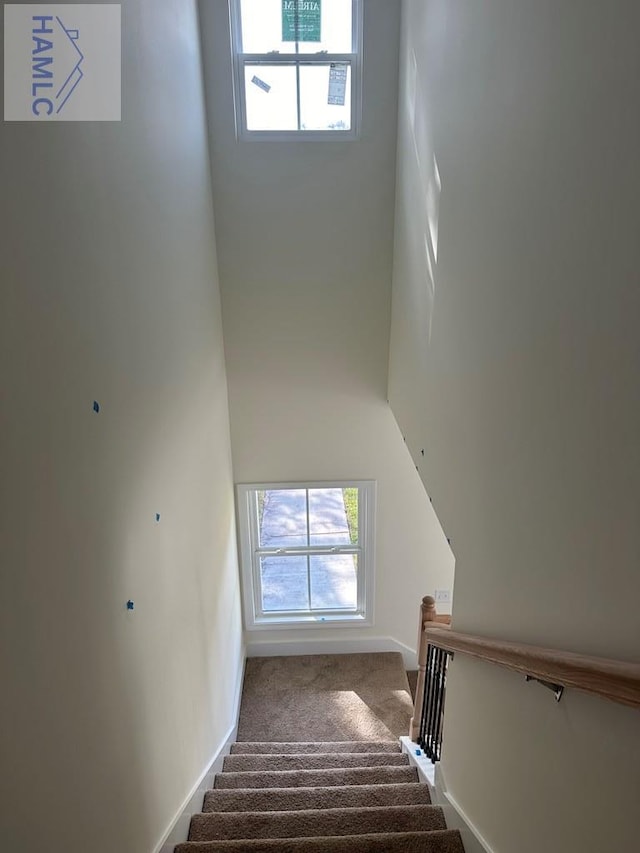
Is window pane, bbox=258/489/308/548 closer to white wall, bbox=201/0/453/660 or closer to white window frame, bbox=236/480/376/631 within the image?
white window frame, bbox=236/480/376/631

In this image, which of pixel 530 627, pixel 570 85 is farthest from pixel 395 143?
pixel 530 627

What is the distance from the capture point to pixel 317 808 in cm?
270

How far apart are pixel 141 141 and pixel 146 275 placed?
46 centimetres

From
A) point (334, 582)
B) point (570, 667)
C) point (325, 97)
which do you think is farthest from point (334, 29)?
point (334, 582)

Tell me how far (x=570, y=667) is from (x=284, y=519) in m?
3.94

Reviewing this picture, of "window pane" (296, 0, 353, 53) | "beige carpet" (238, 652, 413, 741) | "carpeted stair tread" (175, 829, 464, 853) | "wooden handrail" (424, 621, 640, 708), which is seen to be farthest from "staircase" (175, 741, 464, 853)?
"window pane" (296, 0, 353, 53)

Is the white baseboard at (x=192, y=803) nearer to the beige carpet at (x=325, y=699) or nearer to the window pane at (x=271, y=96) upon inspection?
the beige carpet at (x=325, y=699)

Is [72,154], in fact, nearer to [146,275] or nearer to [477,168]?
[146,275]

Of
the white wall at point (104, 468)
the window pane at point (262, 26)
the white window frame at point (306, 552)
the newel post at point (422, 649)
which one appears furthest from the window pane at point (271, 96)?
the newel post at point (422, 649)

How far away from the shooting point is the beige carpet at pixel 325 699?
4.43 meters

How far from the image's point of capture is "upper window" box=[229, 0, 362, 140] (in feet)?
11.6

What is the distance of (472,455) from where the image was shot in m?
2.06

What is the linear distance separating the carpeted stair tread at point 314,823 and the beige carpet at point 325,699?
2001mm

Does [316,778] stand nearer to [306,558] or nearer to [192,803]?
[192,803]
